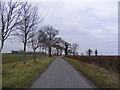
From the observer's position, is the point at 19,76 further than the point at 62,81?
Yes

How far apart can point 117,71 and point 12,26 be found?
10.2 metres

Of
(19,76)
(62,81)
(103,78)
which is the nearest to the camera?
(62,81)

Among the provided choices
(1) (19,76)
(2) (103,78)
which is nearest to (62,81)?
(2) (103,78)

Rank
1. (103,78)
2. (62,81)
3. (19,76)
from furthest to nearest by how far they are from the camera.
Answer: (19,76) < (103,78) < (62,81)

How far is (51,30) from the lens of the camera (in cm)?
9188

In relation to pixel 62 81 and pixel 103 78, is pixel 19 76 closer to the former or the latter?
pixel 62 81

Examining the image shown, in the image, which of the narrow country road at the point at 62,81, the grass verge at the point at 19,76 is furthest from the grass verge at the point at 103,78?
the grass verge at the point at 19,76

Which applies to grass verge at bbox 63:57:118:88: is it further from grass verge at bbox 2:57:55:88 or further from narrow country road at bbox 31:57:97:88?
grass verge at bbox 2:57:55:88

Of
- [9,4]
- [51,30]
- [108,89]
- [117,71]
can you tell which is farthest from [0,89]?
[51,30]

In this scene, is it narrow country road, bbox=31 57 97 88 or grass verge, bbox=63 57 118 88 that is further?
grass verge, bbox=63 57 118 88

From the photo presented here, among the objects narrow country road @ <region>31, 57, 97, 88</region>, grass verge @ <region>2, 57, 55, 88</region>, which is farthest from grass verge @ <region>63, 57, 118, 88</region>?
grass verge @ <region>2, 57, 55, 88</region>

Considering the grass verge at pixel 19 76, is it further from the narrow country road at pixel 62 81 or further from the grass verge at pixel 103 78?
the grass verge at pixel 103 78

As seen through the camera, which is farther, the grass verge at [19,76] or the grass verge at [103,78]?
the grass verge at [103,78]

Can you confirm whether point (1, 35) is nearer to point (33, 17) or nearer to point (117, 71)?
point (117, 71)
